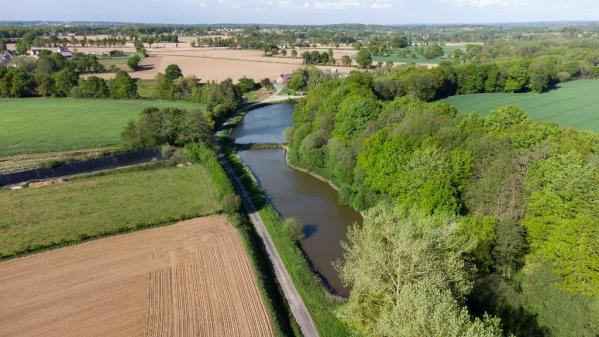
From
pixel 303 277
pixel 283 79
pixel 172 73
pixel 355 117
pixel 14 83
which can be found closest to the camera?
pixel 303 277

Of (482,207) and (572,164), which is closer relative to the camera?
(572,164)

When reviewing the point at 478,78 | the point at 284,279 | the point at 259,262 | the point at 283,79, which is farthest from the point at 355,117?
the point at 283,79

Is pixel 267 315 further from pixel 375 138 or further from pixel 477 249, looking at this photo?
pixel 375 138

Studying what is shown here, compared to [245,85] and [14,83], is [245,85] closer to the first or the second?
[245,85]

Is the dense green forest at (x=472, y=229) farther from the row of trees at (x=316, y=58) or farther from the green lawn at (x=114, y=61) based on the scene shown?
the green lawn at (x=114, y=61)

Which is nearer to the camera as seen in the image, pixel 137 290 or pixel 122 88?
pixel 137 290

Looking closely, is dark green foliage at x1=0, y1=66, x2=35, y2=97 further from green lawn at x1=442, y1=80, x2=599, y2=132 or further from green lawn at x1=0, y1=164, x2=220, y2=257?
green lawn at x1=442, y1=80, x2=599, y2=132

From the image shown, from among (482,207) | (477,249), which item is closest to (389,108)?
(482,207)
